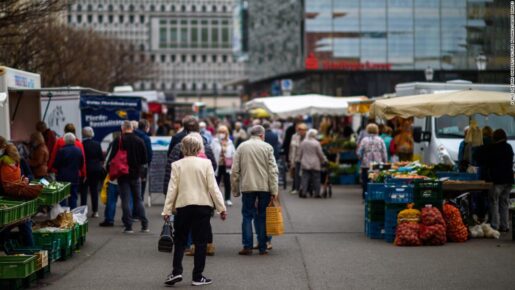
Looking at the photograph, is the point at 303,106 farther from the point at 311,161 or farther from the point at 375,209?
the point at 375,209

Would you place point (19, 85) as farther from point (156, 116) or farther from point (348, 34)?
point (348, 34)

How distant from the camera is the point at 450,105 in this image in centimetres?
1783

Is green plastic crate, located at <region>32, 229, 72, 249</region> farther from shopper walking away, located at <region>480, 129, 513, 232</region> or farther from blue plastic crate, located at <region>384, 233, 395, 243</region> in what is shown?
shopper walking away, located at <region>480, 129, 513, 232</region>

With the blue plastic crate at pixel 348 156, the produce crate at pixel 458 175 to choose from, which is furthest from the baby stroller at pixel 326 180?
the produce crate at pixel 458 175

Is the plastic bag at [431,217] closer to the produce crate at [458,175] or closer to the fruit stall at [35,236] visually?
the produce crate at [458,175]

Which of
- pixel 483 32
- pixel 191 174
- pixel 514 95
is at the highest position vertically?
pixel 483 32

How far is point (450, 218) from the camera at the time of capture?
16.6m

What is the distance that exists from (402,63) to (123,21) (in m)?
98.6

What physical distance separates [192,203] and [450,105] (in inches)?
280

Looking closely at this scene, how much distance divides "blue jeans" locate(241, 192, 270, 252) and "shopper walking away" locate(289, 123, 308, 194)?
11.8 metres

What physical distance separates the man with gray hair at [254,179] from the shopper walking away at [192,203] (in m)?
2.53

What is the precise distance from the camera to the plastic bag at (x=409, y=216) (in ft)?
52.9

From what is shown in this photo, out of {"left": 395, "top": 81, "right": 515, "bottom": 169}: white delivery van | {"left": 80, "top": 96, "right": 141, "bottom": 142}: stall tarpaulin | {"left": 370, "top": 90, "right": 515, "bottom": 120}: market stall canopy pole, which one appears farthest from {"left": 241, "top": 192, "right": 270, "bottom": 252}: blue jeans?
{"left": 80, "top": 96, "right": 141, "bottom": 142}: stall tarpaulin

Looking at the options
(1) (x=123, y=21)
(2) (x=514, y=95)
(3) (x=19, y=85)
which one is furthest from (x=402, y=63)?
(1) (x=123, y=21)
